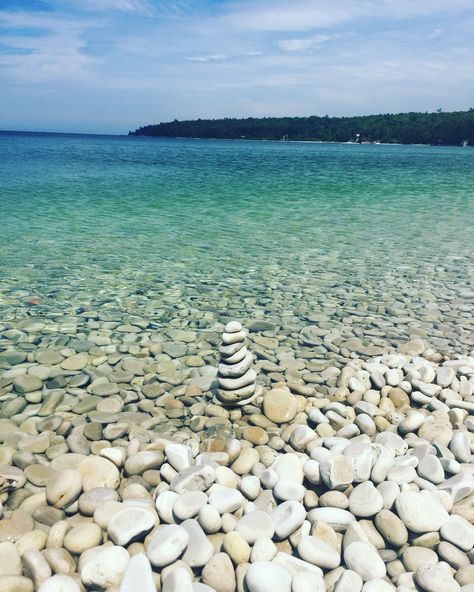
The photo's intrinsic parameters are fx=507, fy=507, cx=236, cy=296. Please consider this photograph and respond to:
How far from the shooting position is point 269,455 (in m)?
4.23

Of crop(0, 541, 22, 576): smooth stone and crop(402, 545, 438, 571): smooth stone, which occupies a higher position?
crop(0, 541, 22, 576): smooth stone

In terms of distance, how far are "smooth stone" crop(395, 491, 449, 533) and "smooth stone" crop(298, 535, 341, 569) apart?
57cm

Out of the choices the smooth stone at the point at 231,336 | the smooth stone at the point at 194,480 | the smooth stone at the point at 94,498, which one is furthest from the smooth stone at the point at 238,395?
the smooth stone at the point at 94,498

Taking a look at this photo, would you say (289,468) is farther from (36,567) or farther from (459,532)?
(36,567)

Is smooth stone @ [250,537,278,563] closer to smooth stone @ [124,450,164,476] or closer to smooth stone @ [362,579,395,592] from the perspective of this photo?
smooth stone @ [362,579,395,592]

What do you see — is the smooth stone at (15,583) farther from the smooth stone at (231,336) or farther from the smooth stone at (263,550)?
the smooth stone at (231,336)

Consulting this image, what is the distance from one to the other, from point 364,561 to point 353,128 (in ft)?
502

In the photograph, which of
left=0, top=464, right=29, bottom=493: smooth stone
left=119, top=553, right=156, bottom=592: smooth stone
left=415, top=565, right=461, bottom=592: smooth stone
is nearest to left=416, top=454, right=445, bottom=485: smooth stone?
left=415, top=565, right=461, bottom=592: smooth stone

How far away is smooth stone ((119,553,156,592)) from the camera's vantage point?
9.05 ft

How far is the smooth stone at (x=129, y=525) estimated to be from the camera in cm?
321

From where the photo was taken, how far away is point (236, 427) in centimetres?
482

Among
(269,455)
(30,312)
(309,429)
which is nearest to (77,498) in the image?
(269,455)

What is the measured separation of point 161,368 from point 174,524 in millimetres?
2788

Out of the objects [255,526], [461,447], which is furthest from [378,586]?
[461,447]
